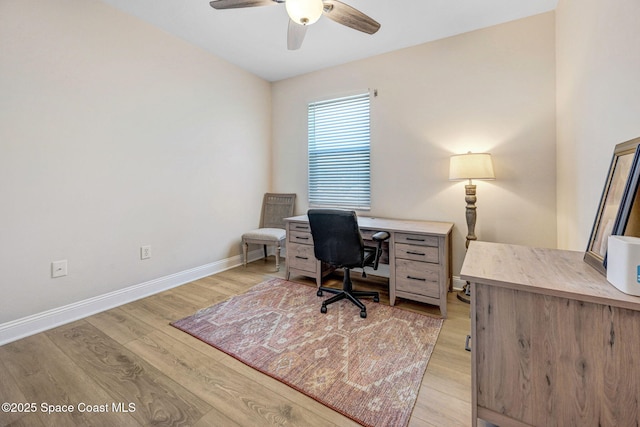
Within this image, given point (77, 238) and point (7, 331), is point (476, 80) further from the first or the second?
point (7, 331)

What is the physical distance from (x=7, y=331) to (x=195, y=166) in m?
1.96

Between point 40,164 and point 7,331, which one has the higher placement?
point 40,164

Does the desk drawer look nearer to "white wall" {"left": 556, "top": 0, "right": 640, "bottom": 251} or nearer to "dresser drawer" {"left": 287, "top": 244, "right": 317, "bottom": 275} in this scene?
"dresser drawer" {"left": 287, "top": 244, "right": 317, "bottom": 275}

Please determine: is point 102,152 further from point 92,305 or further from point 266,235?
point 266,235

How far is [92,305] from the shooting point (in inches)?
88.2

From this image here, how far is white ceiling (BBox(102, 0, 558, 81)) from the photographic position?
221cm

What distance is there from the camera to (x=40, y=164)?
76.8 inches

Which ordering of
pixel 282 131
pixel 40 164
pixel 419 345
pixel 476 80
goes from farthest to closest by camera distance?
1. pixel 282 131
2. pixel 476 80
3. pixel 40 164
4. pixel 419 345

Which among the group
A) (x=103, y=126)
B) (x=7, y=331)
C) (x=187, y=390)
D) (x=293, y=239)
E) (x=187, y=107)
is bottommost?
(x=187, y=390)

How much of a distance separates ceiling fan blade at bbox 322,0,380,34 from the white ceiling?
16.3 inches

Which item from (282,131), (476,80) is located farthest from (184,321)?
(476,80)

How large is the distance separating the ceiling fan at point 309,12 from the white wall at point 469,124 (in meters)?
1.12

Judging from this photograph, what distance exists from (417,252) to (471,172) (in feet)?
2.77

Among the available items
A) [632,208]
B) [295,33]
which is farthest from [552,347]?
[295,33]
